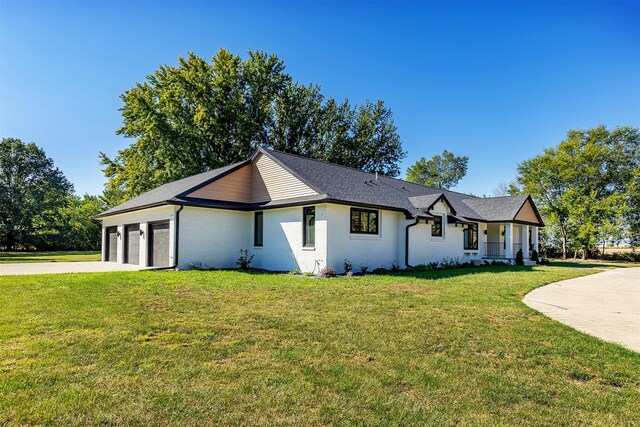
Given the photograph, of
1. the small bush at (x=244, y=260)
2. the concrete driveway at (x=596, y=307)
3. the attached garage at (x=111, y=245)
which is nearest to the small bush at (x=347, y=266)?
the small bush at (x=244, y=260)

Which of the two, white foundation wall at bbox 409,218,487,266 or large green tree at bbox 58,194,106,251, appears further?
large green tree at bbox 58,194,106,251

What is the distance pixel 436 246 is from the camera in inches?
725

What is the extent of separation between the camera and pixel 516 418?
3082mm

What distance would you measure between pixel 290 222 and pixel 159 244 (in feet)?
21.9

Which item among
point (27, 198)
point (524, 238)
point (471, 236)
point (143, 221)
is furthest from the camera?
point (27, 198)

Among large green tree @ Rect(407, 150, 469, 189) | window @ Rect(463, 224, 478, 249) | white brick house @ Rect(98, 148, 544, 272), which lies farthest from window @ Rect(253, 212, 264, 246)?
large green tree @ Rect(407, 150, 469, 189)

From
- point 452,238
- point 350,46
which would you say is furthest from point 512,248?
point 350,46

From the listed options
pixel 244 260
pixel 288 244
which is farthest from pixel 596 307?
pixel 244 260

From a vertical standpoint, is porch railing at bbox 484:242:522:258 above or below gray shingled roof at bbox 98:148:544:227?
below

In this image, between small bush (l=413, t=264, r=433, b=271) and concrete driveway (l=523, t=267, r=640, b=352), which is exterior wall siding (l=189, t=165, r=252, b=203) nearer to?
small bush (l=413, t=264, r=433, b=271)

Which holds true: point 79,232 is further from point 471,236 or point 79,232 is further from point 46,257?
point 471,236

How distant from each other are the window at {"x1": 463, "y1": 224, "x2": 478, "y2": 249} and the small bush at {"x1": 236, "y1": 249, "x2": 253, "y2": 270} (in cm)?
1311

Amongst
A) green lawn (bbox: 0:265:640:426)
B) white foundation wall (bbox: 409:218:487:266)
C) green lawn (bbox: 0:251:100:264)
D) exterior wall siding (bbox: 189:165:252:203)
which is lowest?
green lawn (bbox: 0:251:100:264)

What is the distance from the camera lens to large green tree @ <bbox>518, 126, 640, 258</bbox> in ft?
100
